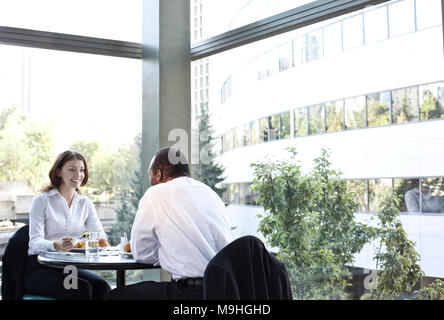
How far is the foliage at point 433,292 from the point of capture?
2.80 m

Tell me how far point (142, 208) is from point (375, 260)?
1599 mm

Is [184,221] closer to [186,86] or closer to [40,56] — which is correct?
[186,86]

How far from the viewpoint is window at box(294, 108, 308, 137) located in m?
3.46

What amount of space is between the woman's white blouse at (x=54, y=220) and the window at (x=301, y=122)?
5.16 ft

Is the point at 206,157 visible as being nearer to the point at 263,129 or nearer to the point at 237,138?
the point at 237,138

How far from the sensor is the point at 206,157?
4.31 m

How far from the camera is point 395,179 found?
298cm

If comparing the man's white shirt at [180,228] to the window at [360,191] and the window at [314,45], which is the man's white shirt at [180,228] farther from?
the window at [314,45]

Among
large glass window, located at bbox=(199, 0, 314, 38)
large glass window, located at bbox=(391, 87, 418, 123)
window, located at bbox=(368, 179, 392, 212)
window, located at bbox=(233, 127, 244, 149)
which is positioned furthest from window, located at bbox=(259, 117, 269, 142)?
large glass window, located at bbox=(391, 87, 418, 123)

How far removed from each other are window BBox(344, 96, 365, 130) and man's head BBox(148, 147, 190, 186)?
1225mm

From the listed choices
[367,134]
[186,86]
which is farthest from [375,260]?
[186,86]

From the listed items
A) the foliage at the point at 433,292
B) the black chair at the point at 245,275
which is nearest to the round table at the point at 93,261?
the black chair at the point at 245,275

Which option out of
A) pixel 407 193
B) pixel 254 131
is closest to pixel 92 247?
pixel 254 131

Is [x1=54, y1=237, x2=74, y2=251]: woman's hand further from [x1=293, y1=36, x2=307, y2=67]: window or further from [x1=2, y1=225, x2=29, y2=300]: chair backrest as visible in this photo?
[x1=293, y1=36, x2=307, y2=67]: window
